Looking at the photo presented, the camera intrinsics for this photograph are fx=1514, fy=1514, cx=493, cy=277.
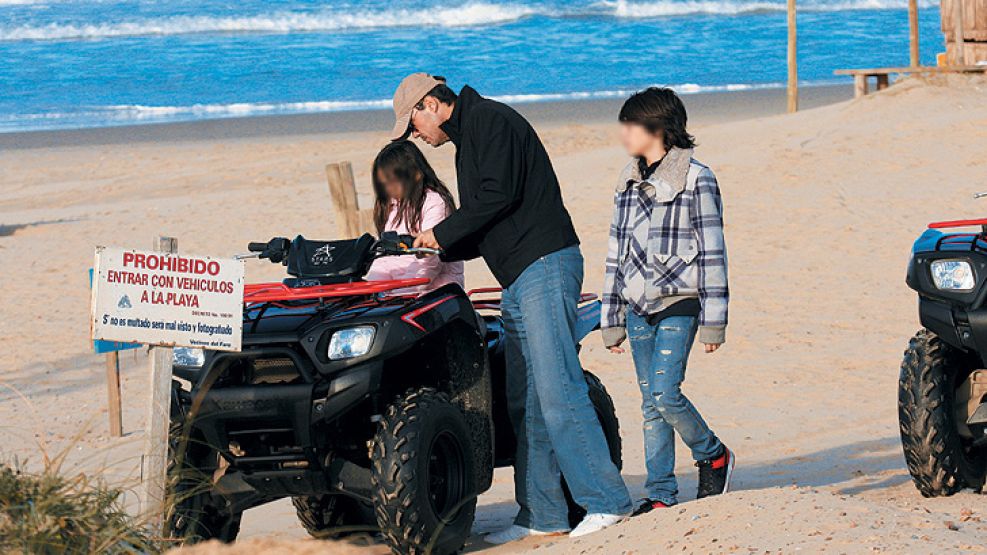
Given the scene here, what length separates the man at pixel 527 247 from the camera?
586cm

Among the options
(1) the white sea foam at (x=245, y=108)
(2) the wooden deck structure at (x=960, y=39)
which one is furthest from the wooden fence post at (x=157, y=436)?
(1) the white sea foam at (x=245, y=108)

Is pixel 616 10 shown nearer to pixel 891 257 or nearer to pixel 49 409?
pixel 891 257

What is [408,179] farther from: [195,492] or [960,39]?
[960,39]

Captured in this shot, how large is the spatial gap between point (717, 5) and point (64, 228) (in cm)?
4305

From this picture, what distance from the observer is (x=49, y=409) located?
33.1 feet

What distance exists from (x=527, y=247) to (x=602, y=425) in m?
1.19

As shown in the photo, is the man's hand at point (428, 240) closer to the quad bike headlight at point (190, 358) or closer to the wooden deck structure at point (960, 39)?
the quad bike headlight at point (190, 358)

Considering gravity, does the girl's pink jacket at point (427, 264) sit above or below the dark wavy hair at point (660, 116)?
below

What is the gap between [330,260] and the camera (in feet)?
19.7

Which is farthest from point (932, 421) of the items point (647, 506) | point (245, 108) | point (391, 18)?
point (391, 18)

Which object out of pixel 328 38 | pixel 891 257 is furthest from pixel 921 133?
pixel 328 38

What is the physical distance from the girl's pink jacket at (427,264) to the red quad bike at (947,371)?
1.97 metres

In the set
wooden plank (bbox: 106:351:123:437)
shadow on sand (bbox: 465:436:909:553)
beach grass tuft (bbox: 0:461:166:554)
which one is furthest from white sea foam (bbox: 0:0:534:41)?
beach grass tuft (bbox: 0:461:166:554)

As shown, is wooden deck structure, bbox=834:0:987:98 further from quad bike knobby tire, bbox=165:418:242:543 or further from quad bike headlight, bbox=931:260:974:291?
quad bike knobby tire, bbox=165:418:242:543
